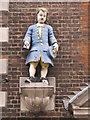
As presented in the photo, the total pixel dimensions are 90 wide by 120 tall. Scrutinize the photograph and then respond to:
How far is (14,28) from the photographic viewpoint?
7883 mm

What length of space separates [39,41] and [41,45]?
9 cm

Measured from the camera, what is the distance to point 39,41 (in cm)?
753

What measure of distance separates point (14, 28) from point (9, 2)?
0.54m

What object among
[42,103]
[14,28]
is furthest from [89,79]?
[14,28]

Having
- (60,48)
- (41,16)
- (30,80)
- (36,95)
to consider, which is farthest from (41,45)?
(36,95)

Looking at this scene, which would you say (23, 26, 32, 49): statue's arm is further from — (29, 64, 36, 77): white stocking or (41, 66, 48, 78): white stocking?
(41, 66, 48, 78): white stocking

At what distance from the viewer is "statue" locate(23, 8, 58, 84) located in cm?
738

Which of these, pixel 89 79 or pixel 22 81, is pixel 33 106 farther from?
pixel 89 79

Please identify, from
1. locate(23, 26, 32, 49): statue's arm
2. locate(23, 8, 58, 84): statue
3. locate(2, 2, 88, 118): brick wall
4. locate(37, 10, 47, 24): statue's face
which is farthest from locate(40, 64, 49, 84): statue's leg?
locate(37, 10, 47, 24): statue's face

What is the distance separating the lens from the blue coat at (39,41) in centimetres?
740

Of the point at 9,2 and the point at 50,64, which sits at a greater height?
the point at 9,2

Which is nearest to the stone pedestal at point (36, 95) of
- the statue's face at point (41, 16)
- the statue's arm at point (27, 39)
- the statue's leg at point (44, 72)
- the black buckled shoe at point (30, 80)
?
the black buckled shoe at point (30, 80)

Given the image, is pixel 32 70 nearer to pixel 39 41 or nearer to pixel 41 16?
pixel 39 41

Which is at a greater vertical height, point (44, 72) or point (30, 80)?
point (44, 72)
